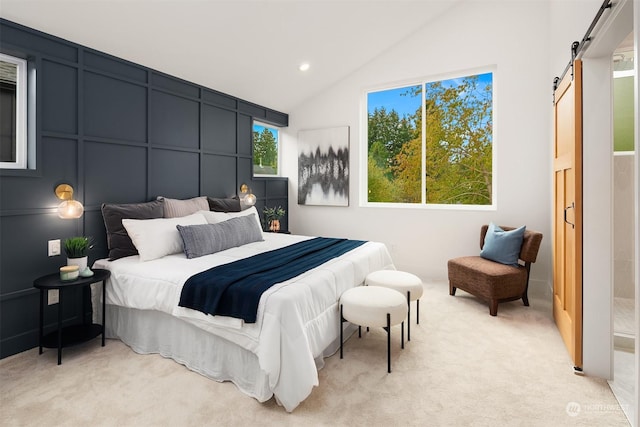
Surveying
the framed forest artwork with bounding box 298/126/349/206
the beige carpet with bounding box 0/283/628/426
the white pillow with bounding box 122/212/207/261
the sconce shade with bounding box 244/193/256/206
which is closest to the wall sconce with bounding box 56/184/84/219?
the white pillow with bounding box 122/212/207/261

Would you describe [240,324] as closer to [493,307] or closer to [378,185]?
[493,307]

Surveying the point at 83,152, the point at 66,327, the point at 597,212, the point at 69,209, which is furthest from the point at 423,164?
the point at 66,327

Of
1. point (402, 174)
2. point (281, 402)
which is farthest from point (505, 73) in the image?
point (281, 402)

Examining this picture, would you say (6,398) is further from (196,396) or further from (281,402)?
(281,402)

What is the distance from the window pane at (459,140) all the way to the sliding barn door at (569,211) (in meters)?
1.26

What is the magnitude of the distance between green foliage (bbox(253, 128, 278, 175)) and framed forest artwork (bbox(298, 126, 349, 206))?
17.3 inches

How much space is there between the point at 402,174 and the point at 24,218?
421 cm

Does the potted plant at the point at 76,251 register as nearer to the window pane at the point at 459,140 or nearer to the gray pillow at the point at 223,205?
the gray pillow at the point at 223,205

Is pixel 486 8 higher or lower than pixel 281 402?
higher

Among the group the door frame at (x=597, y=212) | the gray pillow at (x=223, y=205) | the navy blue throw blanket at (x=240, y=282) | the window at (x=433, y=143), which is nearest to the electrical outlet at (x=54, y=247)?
the navy blue throw blanket at (x=240, y=282)

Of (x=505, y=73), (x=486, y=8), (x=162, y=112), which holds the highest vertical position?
(x=486, y=8)

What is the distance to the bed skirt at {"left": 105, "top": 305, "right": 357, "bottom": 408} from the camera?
2055 millimetres

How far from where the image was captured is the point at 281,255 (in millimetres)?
2852

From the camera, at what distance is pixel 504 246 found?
3510mm
